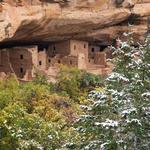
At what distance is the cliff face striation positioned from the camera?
14.4 m

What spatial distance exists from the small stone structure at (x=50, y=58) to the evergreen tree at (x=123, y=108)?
10391mm

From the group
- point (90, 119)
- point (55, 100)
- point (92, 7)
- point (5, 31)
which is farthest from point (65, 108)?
point (90, 119)

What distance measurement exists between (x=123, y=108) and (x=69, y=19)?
1037 centimetres

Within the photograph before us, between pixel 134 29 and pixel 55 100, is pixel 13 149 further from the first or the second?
pixel 134 29

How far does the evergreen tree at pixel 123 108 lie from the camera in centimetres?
557

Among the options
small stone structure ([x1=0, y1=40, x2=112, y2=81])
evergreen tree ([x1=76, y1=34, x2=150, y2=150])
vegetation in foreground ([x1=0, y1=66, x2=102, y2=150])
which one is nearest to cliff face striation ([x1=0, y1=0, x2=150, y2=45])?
small stone structure ([x1=0, y1=40, x2=112, y2=81])

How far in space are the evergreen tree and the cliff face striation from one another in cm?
836

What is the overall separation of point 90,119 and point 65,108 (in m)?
8.30

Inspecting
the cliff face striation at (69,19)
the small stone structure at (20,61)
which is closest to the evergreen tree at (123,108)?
the cliff face striation at (69,19)

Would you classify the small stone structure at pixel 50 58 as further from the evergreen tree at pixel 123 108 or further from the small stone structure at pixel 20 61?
the evergreen tree at pixel 123 108

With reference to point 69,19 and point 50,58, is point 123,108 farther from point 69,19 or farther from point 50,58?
point 50,58

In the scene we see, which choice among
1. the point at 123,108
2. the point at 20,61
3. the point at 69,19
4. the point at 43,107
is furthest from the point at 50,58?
the point at 123,108

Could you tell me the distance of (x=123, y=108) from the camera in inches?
224

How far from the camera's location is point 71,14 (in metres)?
15.7
